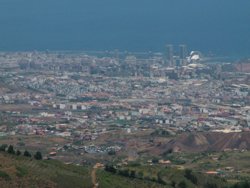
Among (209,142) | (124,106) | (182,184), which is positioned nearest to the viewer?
(182,184)

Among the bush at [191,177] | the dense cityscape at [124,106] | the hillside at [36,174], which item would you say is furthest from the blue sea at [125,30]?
the hillside at [36,174]

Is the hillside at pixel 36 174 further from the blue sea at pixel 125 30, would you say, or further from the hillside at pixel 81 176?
the blue sea at pixel 125 30

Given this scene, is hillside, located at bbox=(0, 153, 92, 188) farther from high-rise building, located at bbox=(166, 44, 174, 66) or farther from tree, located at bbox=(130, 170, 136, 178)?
high-rise building, located at bbox=(166, 44, 174, 66)

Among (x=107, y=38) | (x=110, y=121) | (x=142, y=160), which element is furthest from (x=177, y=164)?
(x=107, y=38)

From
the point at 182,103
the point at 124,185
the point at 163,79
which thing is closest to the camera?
the point at 124,185

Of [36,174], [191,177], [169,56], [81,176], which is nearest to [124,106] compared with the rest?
[191,177]

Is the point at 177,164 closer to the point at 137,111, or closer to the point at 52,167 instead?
the point at 52,167

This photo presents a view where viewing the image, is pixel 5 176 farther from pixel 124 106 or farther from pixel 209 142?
pixel 124 106
